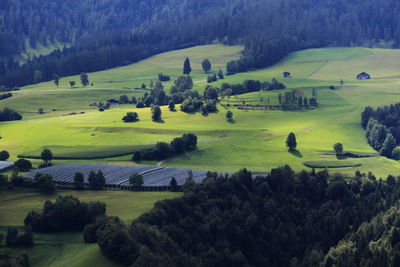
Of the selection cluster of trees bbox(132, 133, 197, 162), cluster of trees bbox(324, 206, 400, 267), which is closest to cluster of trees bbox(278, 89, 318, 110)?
cluster of trees bbox(132, 133, 197, 162)

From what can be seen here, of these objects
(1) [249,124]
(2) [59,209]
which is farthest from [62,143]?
(2) [59,209]

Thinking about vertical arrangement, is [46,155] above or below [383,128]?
above

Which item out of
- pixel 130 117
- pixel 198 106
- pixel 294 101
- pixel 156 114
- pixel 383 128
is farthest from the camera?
pixel 294 101

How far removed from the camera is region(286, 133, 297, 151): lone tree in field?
447 feet

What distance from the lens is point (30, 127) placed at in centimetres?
16150

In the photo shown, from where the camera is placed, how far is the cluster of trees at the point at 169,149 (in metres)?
130

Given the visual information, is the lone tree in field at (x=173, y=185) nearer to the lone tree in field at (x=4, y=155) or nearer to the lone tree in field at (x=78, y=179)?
the lone tree in field at (x=78, y=179)

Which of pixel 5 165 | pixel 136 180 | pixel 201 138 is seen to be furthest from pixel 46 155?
pixel 201 138

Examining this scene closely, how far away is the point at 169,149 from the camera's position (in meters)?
132

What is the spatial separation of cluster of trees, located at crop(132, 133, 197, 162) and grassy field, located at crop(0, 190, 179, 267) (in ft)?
83.8

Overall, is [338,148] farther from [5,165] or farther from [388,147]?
[5,165]

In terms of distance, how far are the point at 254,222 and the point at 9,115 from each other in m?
101

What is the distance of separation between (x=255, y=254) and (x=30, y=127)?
84815 millimetres

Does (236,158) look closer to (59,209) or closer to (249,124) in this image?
(249,124)
